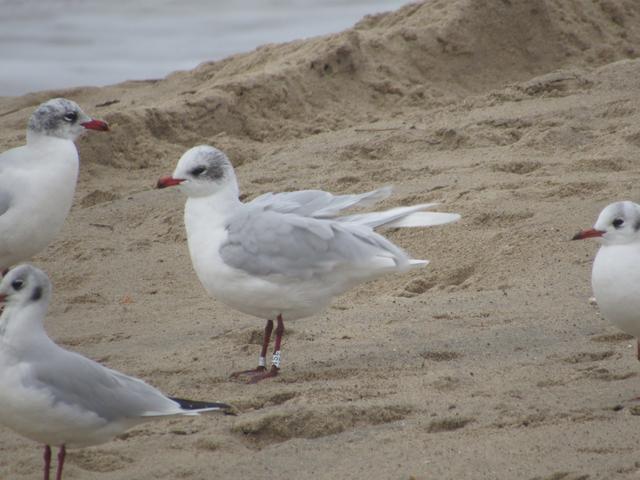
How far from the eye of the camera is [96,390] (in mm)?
4301

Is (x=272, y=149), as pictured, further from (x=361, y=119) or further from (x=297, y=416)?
(x=297, y=416)

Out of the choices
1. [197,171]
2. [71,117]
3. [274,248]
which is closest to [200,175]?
[197,171]

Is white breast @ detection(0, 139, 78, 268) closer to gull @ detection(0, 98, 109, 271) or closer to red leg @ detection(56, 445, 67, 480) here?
gull @ detection(0, 98, 109, 271)

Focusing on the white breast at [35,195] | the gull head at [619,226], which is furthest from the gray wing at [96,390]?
the white breast at [35,195]

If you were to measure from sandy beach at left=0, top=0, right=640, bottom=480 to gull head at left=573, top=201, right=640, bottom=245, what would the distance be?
512 mm

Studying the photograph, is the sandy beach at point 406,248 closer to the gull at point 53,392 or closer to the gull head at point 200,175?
the gull at point 53,392

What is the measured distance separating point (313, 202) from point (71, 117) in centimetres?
170

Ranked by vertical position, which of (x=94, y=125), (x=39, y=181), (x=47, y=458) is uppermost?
(x=94, y=125)

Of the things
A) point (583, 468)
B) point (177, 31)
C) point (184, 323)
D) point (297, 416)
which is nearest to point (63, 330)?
point (184, 323)

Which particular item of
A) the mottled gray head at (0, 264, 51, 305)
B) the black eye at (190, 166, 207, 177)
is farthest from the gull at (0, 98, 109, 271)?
the mottled gray head at (0, 264, 51, 305)

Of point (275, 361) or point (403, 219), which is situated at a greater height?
point (403, 219)

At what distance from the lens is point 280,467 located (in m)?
4.30

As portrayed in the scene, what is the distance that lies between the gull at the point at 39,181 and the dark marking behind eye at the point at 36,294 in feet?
6.86

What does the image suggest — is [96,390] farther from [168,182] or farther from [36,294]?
[168,182]
